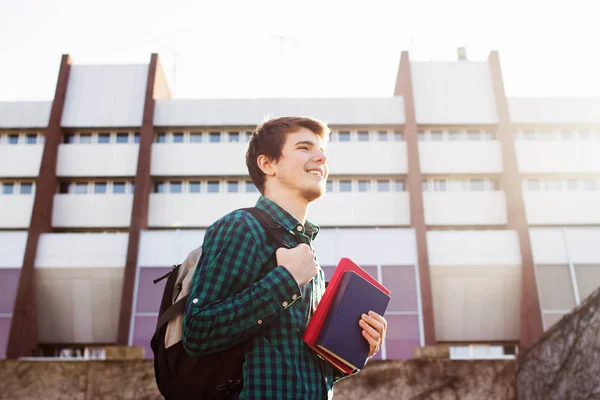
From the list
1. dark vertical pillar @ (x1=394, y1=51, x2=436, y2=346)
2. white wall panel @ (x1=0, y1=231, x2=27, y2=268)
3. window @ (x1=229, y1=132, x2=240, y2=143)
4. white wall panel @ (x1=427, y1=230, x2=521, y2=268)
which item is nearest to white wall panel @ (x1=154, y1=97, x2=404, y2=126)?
dark vertical pillar @ (x1=394, y1=51, x2=436, y2=346)

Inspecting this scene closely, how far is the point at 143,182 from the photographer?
77.2 ft

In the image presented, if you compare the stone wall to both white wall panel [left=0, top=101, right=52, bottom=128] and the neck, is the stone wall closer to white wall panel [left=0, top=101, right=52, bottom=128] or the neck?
the neck

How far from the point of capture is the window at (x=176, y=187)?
982 inches

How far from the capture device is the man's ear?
2229 mm

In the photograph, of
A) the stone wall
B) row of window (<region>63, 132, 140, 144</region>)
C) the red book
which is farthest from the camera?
row of window (<region>63, 132, 140, 144</region>)

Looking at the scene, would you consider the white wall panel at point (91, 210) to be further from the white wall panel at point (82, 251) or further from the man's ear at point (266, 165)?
the man's ear at point (266, 165)

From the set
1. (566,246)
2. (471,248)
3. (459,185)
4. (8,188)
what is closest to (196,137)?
(8,188)

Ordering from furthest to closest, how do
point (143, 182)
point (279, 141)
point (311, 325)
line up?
point (143, 182) < point (279, 141) < point (311, 325)

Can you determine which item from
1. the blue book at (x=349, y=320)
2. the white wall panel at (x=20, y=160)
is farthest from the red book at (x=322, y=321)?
the white wall panel at (x=20, y=160)

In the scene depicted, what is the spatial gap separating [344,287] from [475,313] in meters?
21.7

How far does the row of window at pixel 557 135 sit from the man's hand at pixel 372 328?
2534cm

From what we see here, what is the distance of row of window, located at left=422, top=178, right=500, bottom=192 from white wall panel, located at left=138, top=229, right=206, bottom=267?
10094 millimetres

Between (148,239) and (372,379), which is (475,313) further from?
(372,379)

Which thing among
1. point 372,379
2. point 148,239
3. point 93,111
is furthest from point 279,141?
point 93,111
